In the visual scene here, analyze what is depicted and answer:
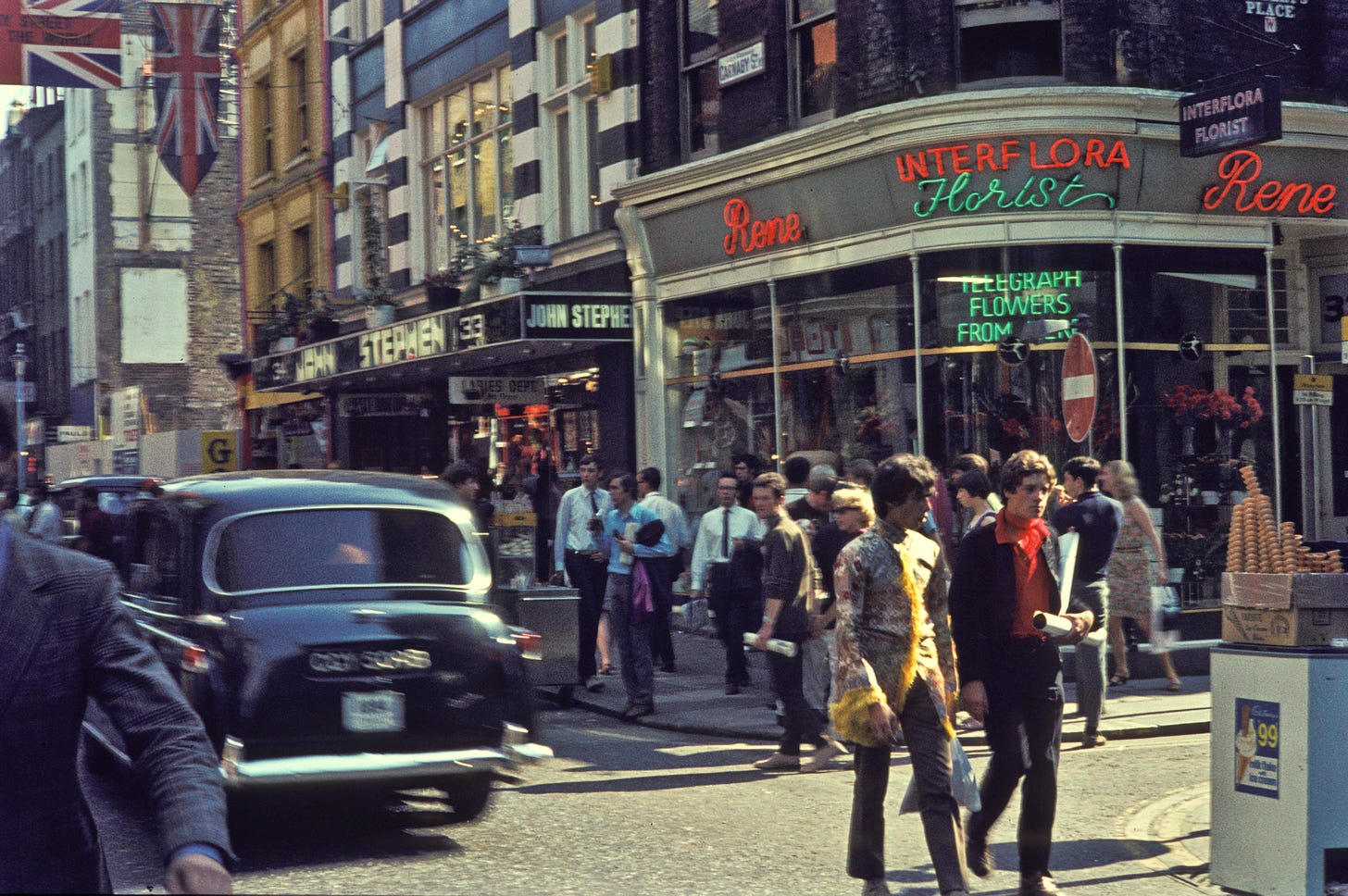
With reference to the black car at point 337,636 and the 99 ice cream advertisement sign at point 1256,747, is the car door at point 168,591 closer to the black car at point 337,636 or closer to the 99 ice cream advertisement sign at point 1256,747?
the black car at point 337,636

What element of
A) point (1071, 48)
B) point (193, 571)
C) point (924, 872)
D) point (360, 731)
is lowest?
point (924, 872)

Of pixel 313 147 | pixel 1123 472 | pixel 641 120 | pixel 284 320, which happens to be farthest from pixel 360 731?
pixel 313 147

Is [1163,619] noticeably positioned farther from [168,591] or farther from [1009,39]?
[168,591]

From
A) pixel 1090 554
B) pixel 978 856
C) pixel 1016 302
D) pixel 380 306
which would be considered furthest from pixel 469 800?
pixel 380 306

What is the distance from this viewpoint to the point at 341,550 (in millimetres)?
7953

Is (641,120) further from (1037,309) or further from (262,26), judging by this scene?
(262,26)

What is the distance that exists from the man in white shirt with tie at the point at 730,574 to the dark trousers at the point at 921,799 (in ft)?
18.6

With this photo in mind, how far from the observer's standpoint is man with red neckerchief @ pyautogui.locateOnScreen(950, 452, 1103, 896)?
6.52m

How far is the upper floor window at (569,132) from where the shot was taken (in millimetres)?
21219

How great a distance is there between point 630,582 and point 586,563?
111cm

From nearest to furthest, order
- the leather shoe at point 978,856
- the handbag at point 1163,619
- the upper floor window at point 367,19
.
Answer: the leather shoe at point 978,856
the handbag at point 1163,619
the upper floor window at point 367,19

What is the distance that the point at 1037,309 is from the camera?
49.5 feet

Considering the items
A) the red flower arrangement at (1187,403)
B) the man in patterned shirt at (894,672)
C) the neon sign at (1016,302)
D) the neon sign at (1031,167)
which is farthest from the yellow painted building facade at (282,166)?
the man in patterned shirt at (894,672)

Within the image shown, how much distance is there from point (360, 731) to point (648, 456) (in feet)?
40.4
